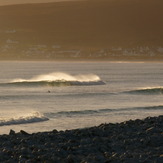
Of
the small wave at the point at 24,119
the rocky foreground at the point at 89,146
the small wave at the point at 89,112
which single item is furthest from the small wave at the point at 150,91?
the rocky foreground at the point at 89,146

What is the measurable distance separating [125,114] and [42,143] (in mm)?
15425

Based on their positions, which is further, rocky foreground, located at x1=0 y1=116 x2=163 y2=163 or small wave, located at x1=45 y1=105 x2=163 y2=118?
small wave, located at x1=45 y1=105 x2=163 y2=118

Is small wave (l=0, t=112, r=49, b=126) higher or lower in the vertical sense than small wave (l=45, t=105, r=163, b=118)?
lower

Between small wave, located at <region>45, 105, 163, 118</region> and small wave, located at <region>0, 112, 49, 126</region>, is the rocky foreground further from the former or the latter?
small wave, located at <region>45, 105, 163, 118</region>

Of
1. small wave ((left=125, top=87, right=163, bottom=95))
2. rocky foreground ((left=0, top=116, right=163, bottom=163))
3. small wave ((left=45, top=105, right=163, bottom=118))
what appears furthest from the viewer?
small wave ((left=125, top=87, right=163, bottom=95))

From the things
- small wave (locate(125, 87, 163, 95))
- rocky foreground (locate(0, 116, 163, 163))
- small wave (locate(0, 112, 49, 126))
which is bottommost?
rocky foreground (locate(0, 116, 163, 163))

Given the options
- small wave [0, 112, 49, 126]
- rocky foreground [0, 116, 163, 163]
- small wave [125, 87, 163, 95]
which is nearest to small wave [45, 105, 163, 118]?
small wave [0, 112, 49, 126]

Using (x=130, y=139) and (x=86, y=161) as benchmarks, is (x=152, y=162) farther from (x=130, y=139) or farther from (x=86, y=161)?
(x=130, y=139)

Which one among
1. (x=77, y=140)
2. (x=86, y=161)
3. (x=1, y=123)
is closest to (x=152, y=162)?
(x=86, y=161)

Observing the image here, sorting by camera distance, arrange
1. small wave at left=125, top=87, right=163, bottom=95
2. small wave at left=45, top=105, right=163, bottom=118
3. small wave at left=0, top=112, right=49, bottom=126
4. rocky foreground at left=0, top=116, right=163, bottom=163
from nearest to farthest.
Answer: rocky foreground at left=0, top=116, right=163, bottom=163 → small wave at left=0, top=112, right=49, bottom=126 → small wave at left=45, top=105, right=163, bottom=118 → small wave at left=125, top=87, right=163, bottom=95

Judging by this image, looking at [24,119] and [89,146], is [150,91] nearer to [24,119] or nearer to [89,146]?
[24,119]

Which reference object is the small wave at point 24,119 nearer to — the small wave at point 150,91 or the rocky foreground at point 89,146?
the rocky foreground at point 89,146

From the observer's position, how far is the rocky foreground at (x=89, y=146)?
13.4 metres

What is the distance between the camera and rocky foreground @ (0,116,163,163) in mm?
13359
